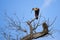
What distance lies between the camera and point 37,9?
9477 millimetres

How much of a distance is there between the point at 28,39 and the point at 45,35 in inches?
45.4

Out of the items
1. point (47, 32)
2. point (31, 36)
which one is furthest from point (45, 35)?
point (31, 36)

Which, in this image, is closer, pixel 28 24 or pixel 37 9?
pixel 37 9

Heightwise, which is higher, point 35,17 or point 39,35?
point 35,17

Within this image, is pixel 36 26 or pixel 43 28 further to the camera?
pixel 36 26

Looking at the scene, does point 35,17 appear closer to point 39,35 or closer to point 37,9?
point 37,9

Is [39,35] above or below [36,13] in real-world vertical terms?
below

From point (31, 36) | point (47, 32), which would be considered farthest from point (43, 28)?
point (31, 36)

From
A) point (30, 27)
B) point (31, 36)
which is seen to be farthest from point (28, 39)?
point (30, 27)

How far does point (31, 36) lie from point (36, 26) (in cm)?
134

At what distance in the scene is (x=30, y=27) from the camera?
10.2 m

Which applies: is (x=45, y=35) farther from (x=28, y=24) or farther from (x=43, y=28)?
(x=28, y=24)

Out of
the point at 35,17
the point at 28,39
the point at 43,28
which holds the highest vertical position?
the point at 35,17

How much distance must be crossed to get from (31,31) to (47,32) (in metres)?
1.11
